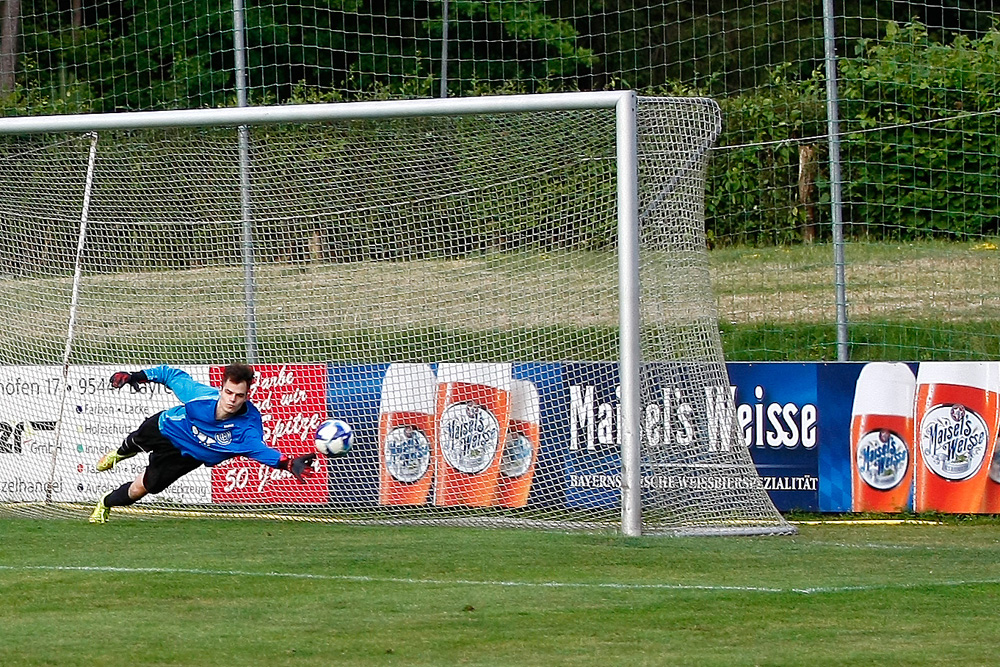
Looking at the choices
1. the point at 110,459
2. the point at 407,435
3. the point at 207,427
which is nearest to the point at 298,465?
the point at 207,427

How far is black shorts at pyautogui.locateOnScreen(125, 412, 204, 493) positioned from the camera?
958cm

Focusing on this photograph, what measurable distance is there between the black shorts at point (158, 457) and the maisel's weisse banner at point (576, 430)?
0.80m

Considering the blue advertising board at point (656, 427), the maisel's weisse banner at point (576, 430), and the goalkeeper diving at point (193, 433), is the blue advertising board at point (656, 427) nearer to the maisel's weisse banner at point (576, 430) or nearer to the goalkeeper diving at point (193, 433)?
the maisel's weisse banner at point (576, 430)

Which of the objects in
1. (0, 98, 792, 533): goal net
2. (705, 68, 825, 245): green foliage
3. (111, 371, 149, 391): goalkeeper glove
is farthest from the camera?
(705, 68, 825, 245): green foliage

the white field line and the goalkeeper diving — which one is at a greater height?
the goalkeeper diving

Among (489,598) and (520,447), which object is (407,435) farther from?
(489,598)

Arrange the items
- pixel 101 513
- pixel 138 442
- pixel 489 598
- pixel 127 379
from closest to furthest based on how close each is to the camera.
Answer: pixel 489 598
pixel 127 379
pixel 101 513
pixel 138 442

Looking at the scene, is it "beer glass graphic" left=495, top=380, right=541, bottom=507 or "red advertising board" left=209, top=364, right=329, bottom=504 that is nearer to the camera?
"beer glass graphic" left=495, top=380, right=541, bottom=507

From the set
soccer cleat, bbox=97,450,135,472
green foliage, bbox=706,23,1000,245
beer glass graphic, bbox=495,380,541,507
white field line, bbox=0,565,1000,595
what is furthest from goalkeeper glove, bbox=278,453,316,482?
green foliage, bbox=706,23,1000,245

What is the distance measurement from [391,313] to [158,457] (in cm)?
178

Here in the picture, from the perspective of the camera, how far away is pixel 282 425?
34.3 ft

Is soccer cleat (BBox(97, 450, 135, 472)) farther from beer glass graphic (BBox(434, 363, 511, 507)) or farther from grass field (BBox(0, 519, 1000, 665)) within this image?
beer glass graphic (BBox(434, 363, 511, 507))

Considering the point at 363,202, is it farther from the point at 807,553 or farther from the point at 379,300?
the point at 807,553

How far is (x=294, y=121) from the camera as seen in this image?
9328mm
